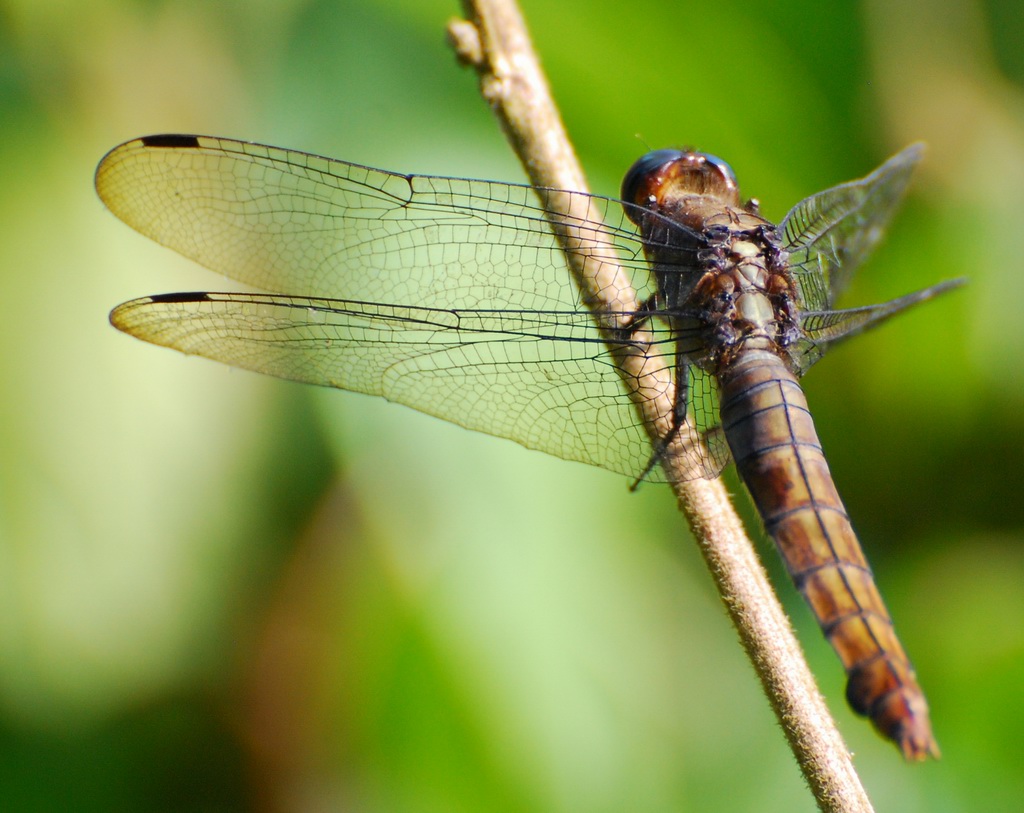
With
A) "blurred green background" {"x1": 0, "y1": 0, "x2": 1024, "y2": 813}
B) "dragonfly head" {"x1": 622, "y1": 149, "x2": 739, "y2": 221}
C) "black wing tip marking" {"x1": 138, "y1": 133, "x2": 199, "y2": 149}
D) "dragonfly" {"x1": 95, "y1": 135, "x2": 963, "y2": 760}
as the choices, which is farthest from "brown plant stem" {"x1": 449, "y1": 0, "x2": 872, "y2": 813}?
"blurred green background" {"x1": 0, "y1": 0, "x2": 1024, "y2": 813}

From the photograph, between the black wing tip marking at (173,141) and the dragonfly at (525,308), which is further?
the black wing tip marking at (173,141)

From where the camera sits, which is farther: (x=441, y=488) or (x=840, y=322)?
(x=441, y=488)

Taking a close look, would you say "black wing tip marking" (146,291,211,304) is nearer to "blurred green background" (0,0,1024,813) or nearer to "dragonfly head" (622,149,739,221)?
"blurred green background" (0,0,1024,813)

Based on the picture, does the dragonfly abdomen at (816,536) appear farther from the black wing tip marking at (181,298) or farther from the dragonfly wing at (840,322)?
the black wing tip marking at (181,298)

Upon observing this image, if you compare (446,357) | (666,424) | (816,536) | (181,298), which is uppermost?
(181,298)

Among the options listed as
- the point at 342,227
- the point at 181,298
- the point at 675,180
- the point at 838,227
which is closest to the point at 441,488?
the point at 342,227

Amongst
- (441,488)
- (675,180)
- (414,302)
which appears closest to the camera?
(414,302)

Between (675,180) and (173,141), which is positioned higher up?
(173,141)

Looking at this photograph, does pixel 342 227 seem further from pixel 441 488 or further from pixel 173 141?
pixel 441 488

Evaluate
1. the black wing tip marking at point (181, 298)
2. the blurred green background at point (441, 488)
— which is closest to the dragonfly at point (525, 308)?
the black wing tip marking at point (181, 298)
